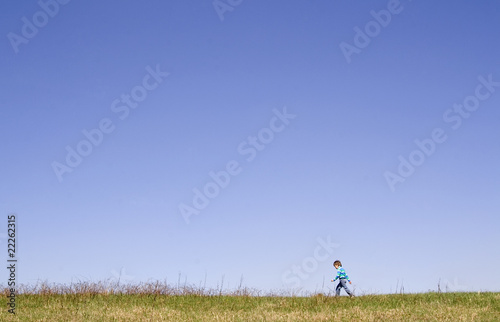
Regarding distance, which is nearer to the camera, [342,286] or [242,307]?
[242,307]

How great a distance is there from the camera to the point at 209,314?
55.2 feet

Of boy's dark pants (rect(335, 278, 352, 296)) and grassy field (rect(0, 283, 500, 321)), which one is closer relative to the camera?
grassy field (rect(0, 283, 500, 321))

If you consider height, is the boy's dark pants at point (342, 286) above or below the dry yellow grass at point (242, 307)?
above

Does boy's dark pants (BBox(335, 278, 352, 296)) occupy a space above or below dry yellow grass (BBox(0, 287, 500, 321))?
above

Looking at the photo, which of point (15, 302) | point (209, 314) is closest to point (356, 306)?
point (209, 314)

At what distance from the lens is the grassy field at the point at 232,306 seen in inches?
628

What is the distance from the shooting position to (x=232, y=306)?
1877 cm

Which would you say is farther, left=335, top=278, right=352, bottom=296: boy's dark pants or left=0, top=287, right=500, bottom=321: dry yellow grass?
left=335, top=278, right=352, bottom=296: boy's dark pants

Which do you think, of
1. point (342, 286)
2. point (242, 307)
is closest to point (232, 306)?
point (242, 307)

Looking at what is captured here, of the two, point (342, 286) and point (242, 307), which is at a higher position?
point (342, 286)

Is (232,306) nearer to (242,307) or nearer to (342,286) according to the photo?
(242,307)

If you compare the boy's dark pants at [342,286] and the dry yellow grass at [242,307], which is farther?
the boy's dark pants at [342,286]

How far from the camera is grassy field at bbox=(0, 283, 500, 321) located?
1595 cm

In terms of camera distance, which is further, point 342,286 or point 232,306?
point 342,286
